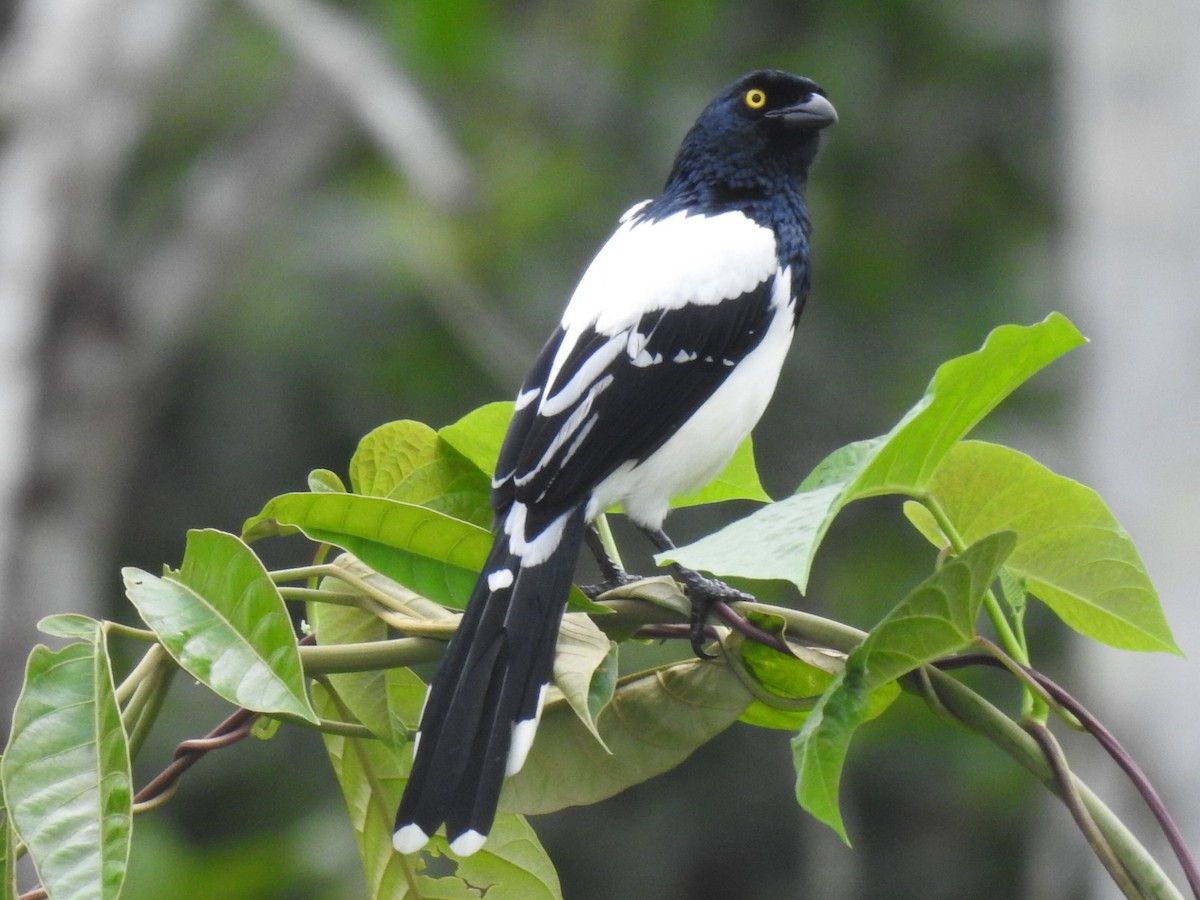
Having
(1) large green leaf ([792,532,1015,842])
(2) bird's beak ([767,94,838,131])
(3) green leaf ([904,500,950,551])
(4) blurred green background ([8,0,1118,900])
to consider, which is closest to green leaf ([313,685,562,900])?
(1) large green leaf ([792,532,1015,842])

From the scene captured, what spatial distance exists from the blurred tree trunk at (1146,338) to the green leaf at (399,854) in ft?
12.3

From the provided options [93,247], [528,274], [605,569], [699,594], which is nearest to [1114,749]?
[699,594]

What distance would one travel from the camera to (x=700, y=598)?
1670mm

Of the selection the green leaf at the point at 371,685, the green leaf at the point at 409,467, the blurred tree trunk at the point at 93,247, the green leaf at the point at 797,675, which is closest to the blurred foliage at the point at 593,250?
the blurred tree trunk at the point at 93,247

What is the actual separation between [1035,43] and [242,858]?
657 centimetres

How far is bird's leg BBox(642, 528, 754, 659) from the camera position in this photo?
1462mm

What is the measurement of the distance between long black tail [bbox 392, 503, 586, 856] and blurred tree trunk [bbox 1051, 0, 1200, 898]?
3609 mm

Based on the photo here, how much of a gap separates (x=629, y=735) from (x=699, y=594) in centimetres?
34

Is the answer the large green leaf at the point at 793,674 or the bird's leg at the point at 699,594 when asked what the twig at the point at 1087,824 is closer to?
the large green leaf at the point at 793,674

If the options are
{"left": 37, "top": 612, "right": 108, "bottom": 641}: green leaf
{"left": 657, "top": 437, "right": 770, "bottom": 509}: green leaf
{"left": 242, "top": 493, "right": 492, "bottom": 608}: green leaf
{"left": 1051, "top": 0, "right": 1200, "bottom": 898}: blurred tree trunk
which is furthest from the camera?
{"left": 1051, "top": 0, "right": 1200, "bottom": 898}: blurred tree trunk

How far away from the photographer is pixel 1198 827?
4680 mm

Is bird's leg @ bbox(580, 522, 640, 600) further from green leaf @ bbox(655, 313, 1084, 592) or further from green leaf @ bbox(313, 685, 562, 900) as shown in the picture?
green leaf @ bbox(655, 313, 1084, 592)

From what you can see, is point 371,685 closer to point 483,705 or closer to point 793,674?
point 483,705

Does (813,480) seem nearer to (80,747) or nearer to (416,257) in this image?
→ (80,747)
